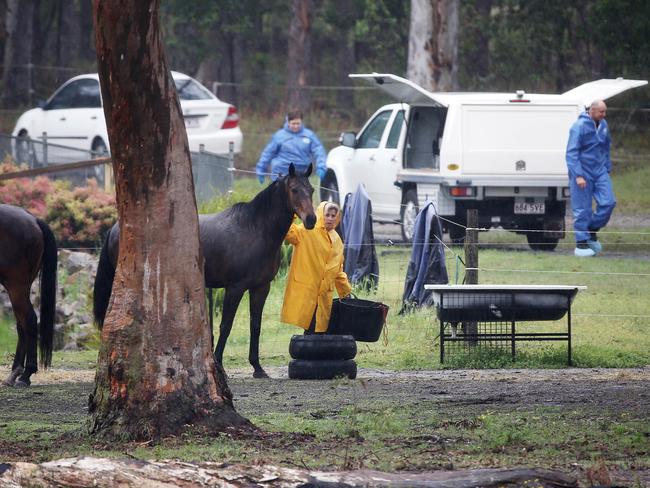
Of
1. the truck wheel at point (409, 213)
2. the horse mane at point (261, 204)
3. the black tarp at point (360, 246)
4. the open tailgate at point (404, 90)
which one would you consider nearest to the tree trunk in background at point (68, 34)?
the truck wheel at point (409, 213)

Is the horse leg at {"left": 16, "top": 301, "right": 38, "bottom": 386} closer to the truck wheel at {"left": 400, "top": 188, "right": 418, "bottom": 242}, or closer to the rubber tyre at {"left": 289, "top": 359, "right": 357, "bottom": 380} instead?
the rubber tyre at {"left": 289, "top": 359, "right": 357, "bottom": 380}

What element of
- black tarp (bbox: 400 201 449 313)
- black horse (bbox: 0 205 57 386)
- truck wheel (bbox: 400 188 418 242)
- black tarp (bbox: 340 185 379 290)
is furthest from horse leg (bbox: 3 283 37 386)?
truck wheel (bbox: 400 188 418 242)

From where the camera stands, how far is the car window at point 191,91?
1057 inches

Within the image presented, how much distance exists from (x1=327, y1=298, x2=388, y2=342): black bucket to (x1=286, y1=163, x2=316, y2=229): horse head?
87 centimetres

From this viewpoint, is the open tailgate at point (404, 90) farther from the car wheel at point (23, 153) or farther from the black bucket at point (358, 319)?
the black bucket at point (358, 319)

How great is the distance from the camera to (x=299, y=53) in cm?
3662

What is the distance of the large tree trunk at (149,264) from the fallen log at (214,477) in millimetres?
1324

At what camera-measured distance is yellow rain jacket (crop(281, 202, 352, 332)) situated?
12305 millimetres

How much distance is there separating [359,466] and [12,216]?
564 centimetres

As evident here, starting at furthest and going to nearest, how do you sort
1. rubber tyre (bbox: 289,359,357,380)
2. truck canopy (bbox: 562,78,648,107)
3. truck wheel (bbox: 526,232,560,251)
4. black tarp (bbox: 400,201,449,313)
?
truck wheel (bbox: 526,232,560,251) < truck canopy (bbox: 562,78,648,107) < black tarp (bbox: 400,201,449,313) < rubber tyre (bbox: 289,359,357,380)

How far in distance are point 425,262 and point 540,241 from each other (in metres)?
5.66

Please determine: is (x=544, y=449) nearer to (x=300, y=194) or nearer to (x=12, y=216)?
(x=300, y=194)

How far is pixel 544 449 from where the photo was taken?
26.8 ft

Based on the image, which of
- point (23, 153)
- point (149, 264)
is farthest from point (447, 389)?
point (23, 153)
